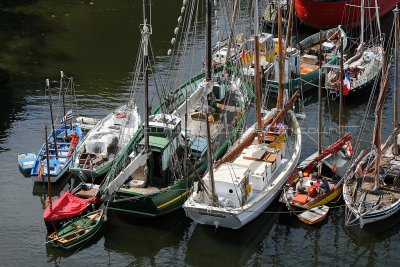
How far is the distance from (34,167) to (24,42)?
39.7 meters

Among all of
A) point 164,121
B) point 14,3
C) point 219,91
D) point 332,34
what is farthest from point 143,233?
point 14,3

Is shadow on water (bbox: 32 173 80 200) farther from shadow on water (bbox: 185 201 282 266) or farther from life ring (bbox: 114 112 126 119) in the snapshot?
shadow on water (bbox: 185 201 282 266)

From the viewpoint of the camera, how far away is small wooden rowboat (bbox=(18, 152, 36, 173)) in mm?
53075

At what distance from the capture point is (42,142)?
59.2m

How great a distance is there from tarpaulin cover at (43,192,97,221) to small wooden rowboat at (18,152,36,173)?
904 centimetres

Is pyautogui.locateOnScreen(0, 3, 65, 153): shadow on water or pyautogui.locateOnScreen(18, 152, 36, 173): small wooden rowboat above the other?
pyautogui.locateOnScreen(0, 3, 65, 153): shadow on water

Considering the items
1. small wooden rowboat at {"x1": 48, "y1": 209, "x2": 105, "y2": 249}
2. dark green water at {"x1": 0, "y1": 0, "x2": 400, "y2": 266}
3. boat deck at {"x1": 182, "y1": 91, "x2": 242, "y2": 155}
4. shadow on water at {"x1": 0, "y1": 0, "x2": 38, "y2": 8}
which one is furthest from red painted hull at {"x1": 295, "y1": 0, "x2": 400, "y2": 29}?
small wooden rowboat at {"x1": 48, "y1": 209, "x2": 105, "y2": 249}

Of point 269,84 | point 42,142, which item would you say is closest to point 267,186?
point 269,84

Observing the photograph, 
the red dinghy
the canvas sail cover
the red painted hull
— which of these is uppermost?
the red painted hull

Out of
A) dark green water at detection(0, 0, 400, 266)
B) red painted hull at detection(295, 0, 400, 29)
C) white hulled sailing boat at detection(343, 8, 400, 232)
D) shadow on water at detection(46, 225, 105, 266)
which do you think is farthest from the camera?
red painted hull at detection(295, 0, 400, 29)

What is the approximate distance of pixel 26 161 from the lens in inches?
2116

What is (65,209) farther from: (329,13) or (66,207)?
(329,13)

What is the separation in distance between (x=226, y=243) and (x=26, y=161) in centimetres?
2160

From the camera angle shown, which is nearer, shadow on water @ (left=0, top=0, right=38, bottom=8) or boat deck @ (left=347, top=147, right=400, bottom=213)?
boat deck @ (left=347, top=147, right=400, bottom=213)
